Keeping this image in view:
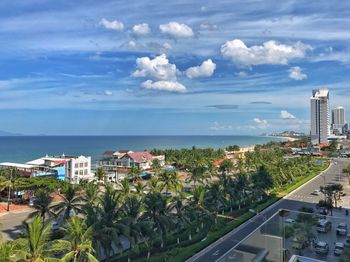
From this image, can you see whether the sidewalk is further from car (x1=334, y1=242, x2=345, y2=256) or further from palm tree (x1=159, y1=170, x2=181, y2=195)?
car (x1=334, y1=242, x2=345, y2=256)

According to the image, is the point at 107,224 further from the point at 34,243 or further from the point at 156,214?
the point at 34,243

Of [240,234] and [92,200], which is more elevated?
[92,200]

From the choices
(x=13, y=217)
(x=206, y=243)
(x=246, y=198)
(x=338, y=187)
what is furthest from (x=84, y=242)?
(x=338, y=187)

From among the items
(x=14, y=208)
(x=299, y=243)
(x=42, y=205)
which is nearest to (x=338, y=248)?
(x=299, y=243)

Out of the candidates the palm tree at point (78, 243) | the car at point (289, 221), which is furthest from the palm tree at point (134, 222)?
the car at point (289, 221)

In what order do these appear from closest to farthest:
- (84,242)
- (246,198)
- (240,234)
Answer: (84,242) < (240,234) < (246,198)

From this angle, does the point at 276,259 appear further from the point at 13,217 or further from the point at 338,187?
the point at 338,187

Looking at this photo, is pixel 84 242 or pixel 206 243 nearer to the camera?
pixel 84 242
